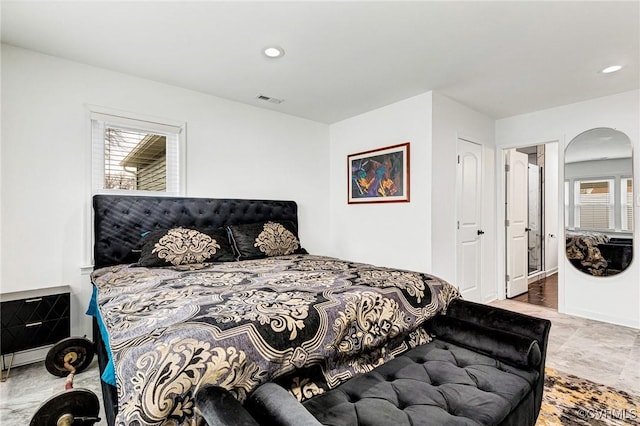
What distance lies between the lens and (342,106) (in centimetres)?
394

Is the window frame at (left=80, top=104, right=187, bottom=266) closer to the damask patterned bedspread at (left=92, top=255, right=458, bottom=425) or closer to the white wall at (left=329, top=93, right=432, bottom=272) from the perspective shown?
the damask patterned bedspread at (left=92, top=255, right=458, bottom=425)

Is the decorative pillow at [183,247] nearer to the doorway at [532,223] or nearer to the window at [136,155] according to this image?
the window at [136,155]

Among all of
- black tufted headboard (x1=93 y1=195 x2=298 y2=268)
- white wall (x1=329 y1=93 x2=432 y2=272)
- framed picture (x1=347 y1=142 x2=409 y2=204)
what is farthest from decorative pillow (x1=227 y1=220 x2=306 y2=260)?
framed picture (x1=347 y1=142 x2=409 y2=204)

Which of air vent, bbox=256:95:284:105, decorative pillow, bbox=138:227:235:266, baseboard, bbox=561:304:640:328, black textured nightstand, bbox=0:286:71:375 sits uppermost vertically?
air vent, bbox=256:95:284:105

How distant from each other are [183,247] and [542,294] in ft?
16.6

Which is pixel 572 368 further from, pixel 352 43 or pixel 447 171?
pixel 352 43

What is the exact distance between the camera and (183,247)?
274 centimetres

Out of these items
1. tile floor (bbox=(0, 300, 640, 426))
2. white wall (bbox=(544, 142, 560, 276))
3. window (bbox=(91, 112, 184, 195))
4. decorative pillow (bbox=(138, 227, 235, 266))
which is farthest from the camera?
white wall (bbox=(544, 142, 560, 276))

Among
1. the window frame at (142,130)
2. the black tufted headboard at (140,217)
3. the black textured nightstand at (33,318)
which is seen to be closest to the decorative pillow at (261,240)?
the black tufted headboard at (140,217)

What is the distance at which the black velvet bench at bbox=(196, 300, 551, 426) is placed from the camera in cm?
102

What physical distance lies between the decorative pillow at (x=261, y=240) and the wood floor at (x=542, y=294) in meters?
3.44

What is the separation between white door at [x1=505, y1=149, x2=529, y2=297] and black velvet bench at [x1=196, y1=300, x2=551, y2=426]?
3107 millimetres

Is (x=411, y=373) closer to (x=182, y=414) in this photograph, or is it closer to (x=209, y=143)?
(x=182, y=414)

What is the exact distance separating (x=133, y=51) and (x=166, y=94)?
0.68 meters
